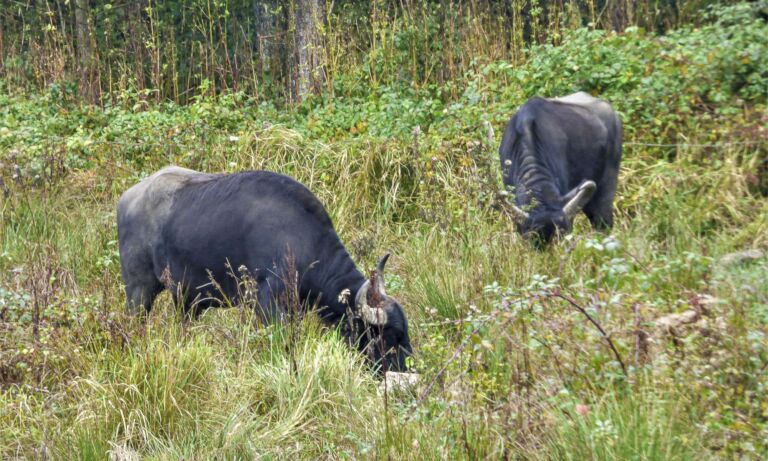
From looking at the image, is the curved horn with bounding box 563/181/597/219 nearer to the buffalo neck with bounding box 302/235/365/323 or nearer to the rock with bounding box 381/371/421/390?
the buffalo neck with bounding box 302/235/365/323

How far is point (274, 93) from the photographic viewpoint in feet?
48.0

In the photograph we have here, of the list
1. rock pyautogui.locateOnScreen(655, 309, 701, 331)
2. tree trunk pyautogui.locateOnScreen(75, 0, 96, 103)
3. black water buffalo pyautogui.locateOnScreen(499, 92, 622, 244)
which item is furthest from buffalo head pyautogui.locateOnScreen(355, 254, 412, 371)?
tree trunk pyautogui.locateOnScreen(75, 0, 96, 103)

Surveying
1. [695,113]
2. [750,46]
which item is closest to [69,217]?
[695,113]

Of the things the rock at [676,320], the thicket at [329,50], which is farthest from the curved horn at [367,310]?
the thicket at [329,50]

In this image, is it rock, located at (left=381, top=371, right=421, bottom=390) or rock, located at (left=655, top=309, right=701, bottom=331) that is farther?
rock, located at (left=381, top=371, right=421, bottom=390)

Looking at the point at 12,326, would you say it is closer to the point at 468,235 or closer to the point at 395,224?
the point at 468,235

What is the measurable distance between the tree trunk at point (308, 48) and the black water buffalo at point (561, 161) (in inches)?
175

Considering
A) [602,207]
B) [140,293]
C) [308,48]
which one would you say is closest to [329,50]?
[308,48]

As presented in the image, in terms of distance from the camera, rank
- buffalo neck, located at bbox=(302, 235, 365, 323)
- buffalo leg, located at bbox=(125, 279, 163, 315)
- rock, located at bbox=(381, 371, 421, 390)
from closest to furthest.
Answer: rock, located at bbox=(381, 371, 421, 390), buffalo neck, located at bbox=(302, 235, 365, 323), buffalo leg, located at bbox=(125, 279, 163, 315)

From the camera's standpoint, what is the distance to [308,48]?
14234 mm

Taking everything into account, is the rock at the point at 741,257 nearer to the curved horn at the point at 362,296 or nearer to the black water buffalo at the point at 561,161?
the black water buffalo at the point at 561,161

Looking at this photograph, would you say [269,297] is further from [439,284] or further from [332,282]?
[439,284]

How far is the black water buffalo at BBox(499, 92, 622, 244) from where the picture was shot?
8688mm

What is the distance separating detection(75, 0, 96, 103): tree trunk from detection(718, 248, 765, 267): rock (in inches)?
399
